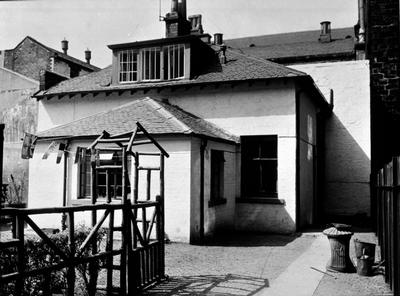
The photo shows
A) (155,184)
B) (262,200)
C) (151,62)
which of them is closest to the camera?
(155,184)

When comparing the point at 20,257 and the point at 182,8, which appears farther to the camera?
the point at 182,8

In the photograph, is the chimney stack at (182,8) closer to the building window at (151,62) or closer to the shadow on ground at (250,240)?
the building window at (151,62)

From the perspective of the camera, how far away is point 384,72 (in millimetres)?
19734

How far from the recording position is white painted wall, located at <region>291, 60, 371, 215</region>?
1961 cm

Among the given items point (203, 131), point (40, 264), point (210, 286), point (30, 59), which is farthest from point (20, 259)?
point (30, 59)

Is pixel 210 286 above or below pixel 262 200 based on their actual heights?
below

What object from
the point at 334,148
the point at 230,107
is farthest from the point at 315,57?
the point at 230,107

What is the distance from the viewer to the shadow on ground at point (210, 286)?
7298mm

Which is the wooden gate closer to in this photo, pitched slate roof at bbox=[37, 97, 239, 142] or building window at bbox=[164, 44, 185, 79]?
pitched slate roof at bbox=[37, 97, 239, 142]

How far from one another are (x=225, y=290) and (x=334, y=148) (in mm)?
14391

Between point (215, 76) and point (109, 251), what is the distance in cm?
1024

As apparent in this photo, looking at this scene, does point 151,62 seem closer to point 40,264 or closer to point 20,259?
point 40,264

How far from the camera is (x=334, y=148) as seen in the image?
2036 cm

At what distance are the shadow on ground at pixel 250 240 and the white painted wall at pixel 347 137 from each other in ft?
22.3
